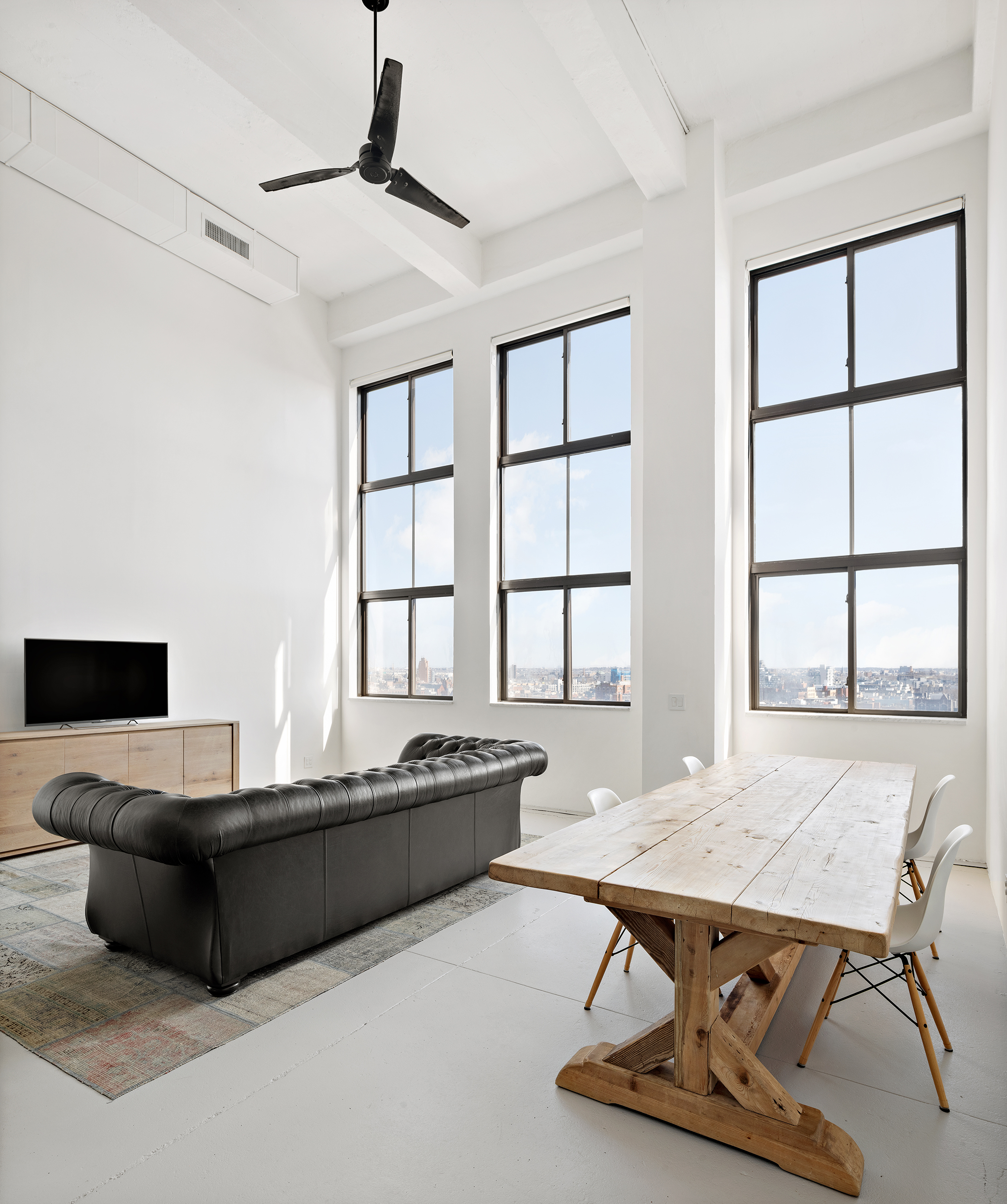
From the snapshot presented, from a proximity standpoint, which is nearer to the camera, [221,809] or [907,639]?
[221,809]

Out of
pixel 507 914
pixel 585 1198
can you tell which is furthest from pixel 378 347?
pixel 585 1198

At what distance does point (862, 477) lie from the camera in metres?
5.12

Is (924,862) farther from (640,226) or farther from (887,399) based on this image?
(640,226)

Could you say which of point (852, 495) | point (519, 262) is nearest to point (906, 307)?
point (852, 495)

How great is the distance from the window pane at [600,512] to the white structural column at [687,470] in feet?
2.54

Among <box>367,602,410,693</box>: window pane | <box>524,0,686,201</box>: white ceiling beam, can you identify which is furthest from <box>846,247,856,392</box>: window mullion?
<box>367,602,410,693</box>: window pane

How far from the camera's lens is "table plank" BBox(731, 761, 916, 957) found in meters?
1.49

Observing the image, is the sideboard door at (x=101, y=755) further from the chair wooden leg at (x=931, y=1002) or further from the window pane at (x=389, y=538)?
the chair wooden leg at (x=931, y=1002)

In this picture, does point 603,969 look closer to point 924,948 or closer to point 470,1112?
point 470,1112

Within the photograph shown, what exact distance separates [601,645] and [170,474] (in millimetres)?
3882

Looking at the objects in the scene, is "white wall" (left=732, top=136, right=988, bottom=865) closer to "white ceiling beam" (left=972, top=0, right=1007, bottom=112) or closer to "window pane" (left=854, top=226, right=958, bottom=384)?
"window pane" (left=854, top=226, right=958, bottom=384)

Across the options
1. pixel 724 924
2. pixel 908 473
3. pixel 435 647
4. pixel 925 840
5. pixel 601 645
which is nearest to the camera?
pixel 724 924

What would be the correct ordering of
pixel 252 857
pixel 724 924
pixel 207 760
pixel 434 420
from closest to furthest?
pixel 724 924, pixel 252 857, pixel 207 760, pixel 434 420

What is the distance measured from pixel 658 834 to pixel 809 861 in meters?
0.44
